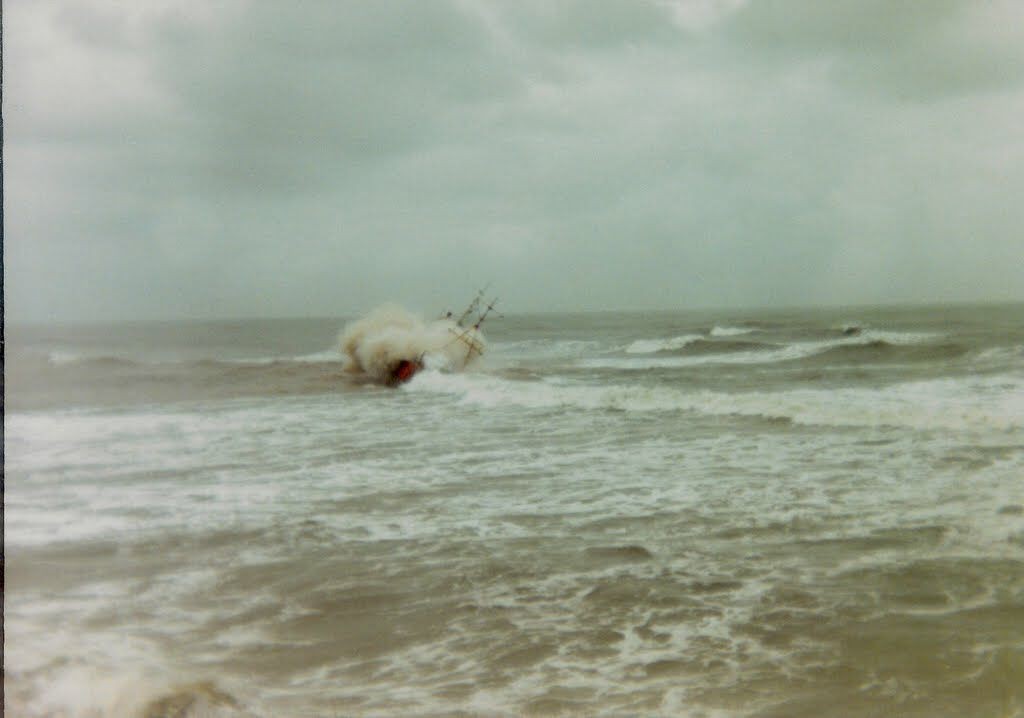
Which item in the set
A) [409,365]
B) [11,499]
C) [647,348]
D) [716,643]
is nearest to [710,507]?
[716,643]

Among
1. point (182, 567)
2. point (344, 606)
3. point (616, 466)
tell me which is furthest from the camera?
point (616, 466)

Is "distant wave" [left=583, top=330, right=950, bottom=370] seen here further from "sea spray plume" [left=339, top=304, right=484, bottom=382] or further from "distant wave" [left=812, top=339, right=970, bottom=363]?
"sea spray plume" [left=339, top=304, right=484, bottom=382]

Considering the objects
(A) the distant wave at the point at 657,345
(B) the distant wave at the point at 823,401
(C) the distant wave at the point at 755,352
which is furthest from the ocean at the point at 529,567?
(A) the distant wave at the point at 657,345

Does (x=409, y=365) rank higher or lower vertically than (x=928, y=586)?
higher

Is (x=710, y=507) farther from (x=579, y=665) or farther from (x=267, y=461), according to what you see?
(x=267, y=461)

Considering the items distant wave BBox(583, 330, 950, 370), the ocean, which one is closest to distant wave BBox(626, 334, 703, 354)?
distant wave BBox(583, 330, 950, 370)

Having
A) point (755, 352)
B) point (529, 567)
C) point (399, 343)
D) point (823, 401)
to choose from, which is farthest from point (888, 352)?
point (529, 567)
